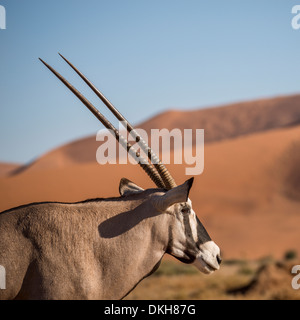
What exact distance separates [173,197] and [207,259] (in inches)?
21.6

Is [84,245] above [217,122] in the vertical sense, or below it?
below

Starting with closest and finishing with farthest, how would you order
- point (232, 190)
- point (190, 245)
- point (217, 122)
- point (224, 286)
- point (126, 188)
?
point (190, 245)
point (126, 188)
point (224, 286)
point (232, 190)
point (217, 122)

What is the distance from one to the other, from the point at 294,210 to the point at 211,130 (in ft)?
287

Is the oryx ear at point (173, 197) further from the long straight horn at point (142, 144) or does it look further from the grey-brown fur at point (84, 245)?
the long straight horn at point (142, 144)

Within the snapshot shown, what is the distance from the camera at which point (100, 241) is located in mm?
3590

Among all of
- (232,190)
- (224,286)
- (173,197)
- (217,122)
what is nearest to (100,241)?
(173,197)

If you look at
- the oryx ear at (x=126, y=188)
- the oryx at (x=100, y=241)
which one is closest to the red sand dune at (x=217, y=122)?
the oryx ear at (x=126, y=188)

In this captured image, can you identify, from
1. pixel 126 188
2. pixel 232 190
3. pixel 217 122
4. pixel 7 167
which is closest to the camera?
pixel 126 188

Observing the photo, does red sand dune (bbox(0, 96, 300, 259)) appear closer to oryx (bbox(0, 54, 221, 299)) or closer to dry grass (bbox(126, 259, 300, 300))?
dry grass (bbox(126, 259, 300, 300))

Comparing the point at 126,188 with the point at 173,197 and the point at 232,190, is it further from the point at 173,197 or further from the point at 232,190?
the point at 232,190

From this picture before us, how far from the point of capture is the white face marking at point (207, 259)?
3.75m

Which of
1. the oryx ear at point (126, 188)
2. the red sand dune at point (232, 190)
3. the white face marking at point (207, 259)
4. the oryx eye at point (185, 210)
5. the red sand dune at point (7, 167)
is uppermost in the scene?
the red sand dune at point (7, 167)

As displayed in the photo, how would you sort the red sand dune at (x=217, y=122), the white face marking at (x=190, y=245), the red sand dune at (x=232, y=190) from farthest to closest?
the red sand dune at (x=217, y=122) < the red sand dune at (x=232, y=190) < the white face marking at (x=190, y=245)
